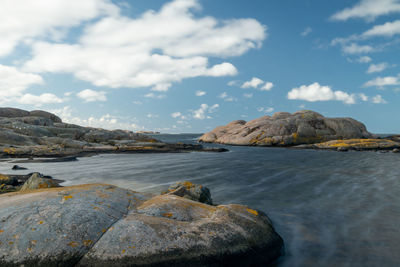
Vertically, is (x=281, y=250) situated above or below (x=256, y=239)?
below

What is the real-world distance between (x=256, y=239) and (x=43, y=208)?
426cm

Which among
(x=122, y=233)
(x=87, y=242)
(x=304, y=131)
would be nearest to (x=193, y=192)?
(x=122, y=233)

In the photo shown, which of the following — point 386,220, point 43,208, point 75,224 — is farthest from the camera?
point 386,220

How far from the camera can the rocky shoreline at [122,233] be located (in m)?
3.83

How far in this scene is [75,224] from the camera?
13.9 feet

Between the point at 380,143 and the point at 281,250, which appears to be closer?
the point at 281,250

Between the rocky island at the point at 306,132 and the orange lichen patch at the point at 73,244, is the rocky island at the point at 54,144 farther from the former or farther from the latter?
the orange lichen patch at the point at 73,244

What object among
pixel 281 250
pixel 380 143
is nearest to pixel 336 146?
pixel 380 143

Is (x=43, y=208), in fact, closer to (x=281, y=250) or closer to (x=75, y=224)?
(x=75, y=224)

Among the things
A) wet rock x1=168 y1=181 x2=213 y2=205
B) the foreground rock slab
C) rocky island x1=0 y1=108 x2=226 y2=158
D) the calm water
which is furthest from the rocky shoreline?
rocky island x1=0 y1=108 x2=226 y2=158

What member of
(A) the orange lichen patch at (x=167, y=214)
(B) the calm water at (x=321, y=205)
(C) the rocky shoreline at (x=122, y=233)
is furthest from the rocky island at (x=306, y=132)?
(A) the orange lichen patch at (x=167, y=214)

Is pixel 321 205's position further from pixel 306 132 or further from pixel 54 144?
pixel 54 144

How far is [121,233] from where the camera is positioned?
419cm

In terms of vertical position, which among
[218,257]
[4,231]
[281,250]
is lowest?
[281,250]
